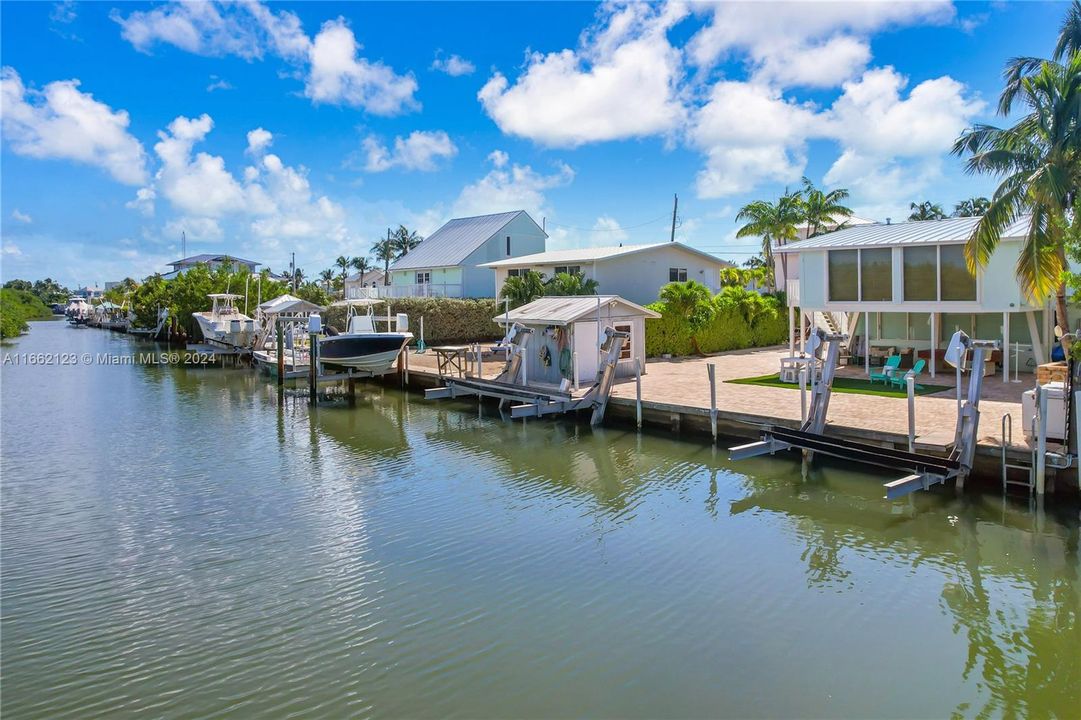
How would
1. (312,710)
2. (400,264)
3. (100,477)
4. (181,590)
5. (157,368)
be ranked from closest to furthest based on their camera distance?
1. (312,710)
2. (181,590)
3. (100,477)
4. (157,368)
5. (400,264)

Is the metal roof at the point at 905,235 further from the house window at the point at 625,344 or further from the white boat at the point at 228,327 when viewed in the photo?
the white boat at the point at 228,327

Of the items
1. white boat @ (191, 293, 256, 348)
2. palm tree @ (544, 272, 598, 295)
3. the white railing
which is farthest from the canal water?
the white railing

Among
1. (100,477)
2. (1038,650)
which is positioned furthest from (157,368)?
(1038,650)

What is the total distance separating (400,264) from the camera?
52281 mm

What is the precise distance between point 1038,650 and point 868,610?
5.60 ft

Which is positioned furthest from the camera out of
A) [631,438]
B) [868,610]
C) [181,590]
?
[631,438]

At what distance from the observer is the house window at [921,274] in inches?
866

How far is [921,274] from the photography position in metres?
22.2

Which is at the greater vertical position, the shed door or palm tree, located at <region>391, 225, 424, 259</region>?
palm tree, located at <region>391, 225, 424, 259</region>

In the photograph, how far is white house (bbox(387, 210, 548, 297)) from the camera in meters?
47.4

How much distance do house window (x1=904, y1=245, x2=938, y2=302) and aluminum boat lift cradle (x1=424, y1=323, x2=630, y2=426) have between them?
850cm

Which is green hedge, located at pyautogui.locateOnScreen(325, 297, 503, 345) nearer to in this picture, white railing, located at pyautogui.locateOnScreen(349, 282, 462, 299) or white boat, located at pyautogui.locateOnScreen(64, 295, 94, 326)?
white railing, located at pyautogui.locateOnScreen(349, 282, 462, 299)

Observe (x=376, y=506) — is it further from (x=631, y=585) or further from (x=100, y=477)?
(x=100, y=477)

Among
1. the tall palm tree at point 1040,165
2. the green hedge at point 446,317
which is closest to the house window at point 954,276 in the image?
the tall palm tree at point 1040,165
